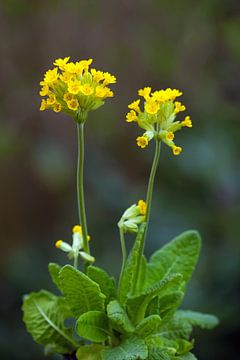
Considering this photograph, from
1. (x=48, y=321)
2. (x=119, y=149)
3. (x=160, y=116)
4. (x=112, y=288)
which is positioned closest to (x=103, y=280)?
(x=112, y=288)

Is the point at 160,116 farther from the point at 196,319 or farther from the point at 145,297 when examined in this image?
the point at 196,319

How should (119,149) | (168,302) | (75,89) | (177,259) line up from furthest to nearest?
(119,149) < (177,259) < (168,302) < (75,89)

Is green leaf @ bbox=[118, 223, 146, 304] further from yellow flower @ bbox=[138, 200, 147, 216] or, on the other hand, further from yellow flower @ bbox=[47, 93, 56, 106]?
yellow flower @ bbox=[47, 93, 56, 106]

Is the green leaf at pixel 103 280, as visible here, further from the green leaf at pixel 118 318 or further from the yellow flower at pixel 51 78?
the yellow flower at pixel 51 78

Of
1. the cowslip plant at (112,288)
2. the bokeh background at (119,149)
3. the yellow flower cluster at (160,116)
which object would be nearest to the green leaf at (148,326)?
the cowslip plant at (112,288)

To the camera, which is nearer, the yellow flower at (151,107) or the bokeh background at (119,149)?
the yellow flower at (151,107)

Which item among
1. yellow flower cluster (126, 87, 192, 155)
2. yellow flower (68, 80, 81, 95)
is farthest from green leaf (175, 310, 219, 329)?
yellow flower (68, 80, 81, 95)

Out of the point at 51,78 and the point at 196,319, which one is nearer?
the point at 51,78
